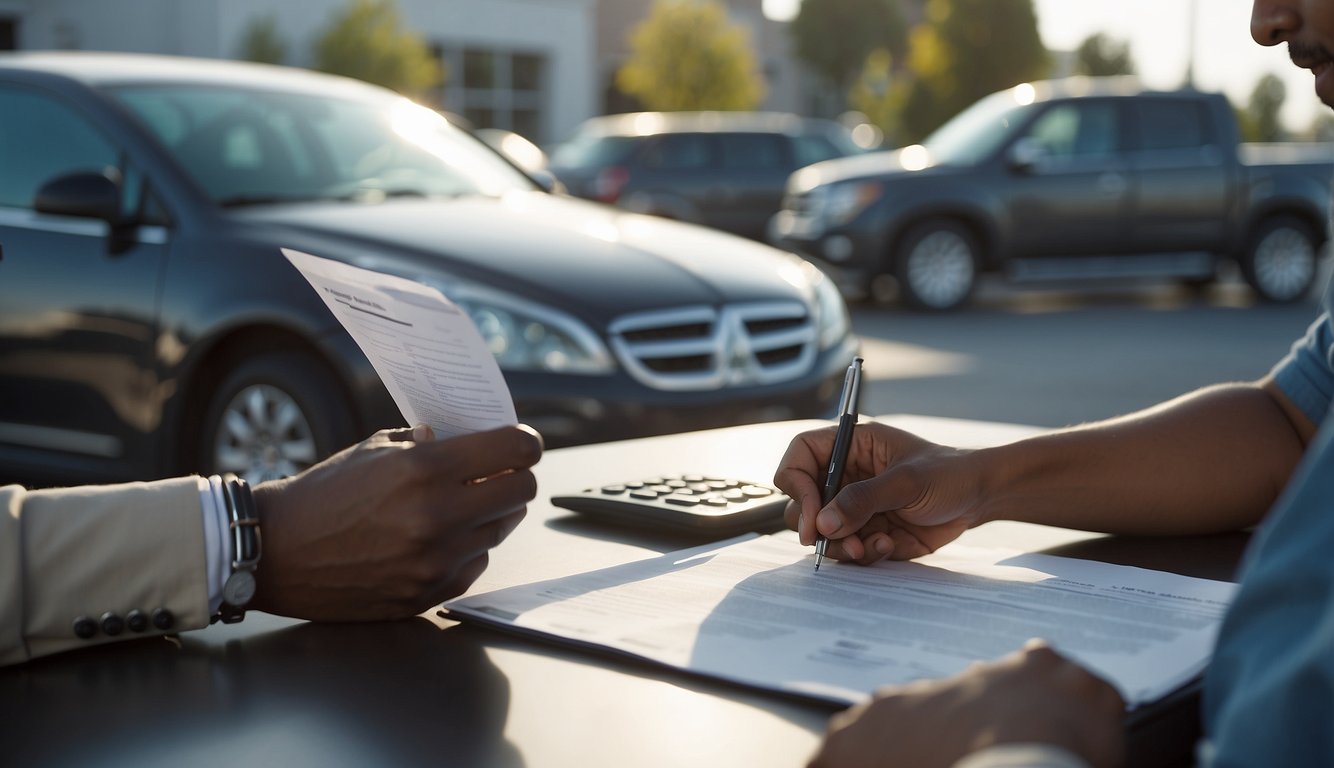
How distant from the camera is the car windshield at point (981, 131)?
12.7m

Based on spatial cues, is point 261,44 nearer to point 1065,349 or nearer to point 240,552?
point 1065,349

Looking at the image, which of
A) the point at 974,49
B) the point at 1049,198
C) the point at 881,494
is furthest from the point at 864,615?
the point at 974,49

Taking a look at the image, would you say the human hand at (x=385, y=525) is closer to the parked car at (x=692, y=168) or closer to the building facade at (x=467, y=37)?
the parked car at (x=692, y=168)

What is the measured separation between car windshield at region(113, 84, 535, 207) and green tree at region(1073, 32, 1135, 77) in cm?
3836

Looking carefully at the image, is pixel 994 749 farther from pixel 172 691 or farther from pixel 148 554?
pixel 148 554

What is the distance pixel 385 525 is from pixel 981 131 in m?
12.1

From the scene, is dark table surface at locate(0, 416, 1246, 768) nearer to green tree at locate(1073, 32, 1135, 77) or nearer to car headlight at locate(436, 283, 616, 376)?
car headlight at locate(436, 283, 616, 376)

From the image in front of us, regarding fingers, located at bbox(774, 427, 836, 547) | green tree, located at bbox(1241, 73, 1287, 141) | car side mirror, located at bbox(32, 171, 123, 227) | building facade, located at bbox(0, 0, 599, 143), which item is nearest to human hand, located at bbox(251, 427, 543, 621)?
fingers, located at bbox(774, 427, 836, 547)

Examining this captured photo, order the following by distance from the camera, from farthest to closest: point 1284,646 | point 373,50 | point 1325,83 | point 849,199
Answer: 1. point 373,50
2. point 849,199
3. point 1325,83
4. point 1284,646

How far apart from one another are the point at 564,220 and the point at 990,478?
3445mm

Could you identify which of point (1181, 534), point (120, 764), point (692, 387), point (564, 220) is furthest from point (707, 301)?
point (120, 764)

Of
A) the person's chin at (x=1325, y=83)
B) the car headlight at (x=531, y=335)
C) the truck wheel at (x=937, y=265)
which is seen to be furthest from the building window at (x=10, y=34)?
the person's chin at (x=1325, y=83)

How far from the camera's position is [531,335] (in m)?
4.19

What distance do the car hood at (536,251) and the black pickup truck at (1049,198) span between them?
25.5ft
